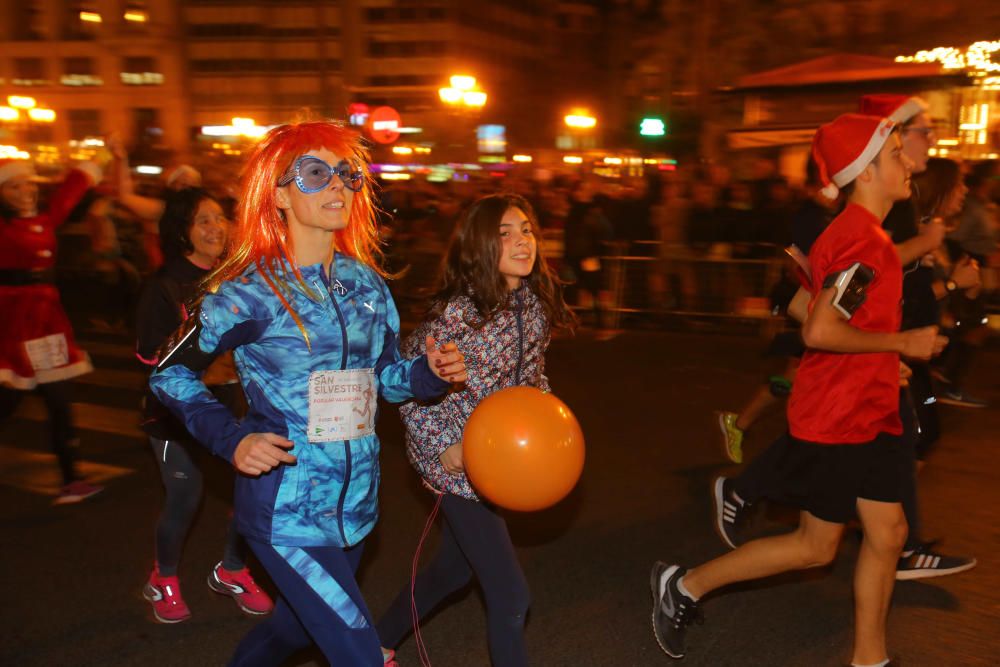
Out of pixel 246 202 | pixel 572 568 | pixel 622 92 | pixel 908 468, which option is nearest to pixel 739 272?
pixel 572 568

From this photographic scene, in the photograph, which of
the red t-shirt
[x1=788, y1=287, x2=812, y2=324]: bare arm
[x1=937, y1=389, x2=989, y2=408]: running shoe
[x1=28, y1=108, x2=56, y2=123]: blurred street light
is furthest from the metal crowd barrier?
[x1=28, y1=108, x2=56, y2=123]: blurred street light

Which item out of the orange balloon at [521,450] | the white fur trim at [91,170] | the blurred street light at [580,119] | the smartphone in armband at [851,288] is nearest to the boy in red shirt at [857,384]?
the smartphone in armband at [851,288]

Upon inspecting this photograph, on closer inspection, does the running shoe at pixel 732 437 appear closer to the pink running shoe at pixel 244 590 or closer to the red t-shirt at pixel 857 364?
the red t-shirt at pixel 857 364

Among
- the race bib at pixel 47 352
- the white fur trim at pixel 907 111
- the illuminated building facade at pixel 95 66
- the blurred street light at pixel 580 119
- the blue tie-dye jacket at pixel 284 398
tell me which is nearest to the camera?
the blue tie-dye jacket at pixel 284 398

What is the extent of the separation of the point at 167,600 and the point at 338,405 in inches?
83.1

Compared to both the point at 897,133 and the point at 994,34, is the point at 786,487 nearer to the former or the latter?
the point at 897,133

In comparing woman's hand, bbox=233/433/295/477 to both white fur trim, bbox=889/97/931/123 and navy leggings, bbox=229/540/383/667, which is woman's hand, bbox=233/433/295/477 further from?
white fur trim, bbox=889/97/931/123

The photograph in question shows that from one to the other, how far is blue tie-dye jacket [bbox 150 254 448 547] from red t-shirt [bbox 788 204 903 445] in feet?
5.32

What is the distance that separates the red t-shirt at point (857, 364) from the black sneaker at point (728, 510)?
89 cm

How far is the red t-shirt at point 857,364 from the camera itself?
3.13 meters

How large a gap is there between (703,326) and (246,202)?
9155 millimetres

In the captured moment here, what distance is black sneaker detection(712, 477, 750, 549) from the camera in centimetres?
417

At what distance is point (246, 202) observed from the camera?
2.74 m

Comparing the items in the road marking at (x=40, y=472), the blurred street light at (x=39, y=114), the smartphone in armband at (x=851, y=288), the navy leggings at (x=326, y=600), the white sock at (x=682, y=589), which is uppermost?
the blurred street light at (x=39, y=114)
